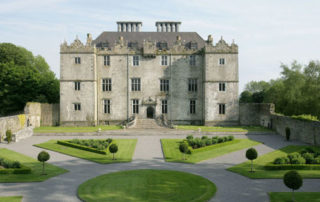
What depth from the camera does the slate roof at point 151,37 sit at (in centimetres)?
5309

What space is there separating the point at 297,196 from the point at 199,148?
13.8 m

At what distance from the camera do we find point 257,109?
49625mm

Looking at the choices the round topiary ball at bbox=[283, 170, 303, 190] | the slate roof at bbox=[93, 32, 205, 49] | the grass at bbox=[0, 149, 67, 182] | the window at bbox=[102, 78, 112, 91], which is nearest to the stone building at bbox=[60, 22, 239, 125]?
the window at bbox=[102, 78, 112, 91]

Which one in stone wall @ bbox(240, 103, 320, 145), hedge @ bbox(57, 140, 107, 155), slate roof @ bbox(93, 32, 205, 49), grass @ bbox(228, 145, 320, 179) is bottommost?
grass @ bbox(228, 145, 320, 179)

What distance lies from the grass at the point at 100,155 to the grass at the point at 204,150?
368 centimetres

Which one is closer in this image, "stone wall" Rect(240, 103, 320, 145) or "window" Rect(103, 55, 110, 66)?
"stone wall" Rect(240, 103, 320, 145)

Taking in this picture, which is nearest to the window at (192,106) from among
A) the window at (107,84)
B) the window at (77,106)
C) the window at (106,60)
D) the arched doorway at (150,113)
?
the arched doorway at (150,113)

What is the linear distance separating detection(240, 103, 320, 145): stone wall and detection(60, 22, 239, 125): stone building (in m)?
2.25

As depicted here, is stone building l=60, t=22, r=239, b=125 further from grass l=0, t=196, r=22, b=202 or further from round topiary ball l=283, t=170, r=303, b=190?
round topiary ball l=283, t=170, r=303, b=190

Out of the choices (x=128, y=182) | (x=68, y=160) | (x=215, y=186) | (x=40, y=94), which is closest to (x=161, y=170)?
(x=128, y=182)

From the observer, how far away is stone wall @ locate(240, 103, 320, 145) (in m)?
31.8

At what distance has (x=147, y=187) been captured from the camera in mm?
17312

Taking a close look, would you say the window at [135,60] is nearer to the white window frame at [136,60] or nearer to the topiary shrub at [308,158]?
the white window frame at [136,60]

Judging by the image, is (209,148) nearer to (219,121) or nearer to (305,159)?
(305,159)
